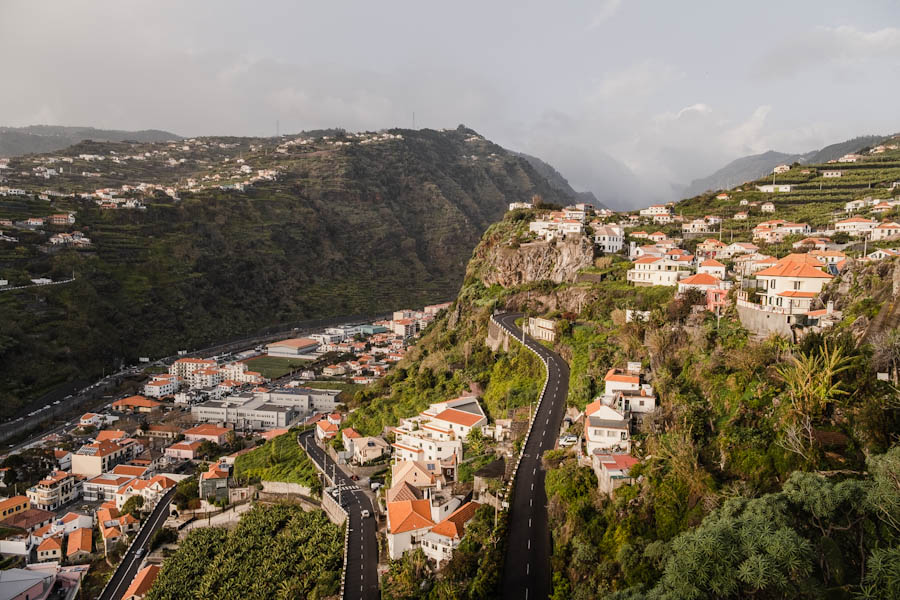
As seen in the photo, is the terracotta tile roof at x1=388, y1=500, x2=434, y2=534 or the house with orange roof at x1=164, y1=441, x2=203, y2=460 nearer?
the terracotta tile roof at x1=388, y1=500, x2=434, y2=534

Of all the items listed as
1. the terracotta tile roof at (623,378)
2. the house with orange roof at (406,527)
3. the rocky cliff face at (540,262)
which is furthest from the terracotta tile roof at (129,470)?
the terracotta tile roof at (623,378)

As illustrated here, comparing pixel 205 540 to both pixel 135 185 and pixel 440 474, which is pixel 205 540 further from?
pixel 135 185

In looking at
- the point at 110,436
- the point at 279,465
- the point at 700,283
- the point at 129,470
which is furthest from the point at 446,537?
the point at 110,436

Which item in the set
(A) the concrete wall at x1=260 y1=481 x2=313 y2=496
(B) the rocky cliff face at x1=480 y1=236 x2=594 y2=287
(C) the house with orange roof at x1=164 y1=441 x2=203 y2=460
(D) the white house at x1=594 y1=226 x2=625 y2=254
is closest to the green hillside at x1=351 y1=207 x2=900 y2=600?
(A) the concrete wall at x1=260 y1=481 x2=313 y2=496

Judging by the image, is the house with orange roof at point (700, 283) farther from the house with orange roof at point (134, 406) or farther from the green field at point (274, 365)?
the house with orange roof at point (134, 406)

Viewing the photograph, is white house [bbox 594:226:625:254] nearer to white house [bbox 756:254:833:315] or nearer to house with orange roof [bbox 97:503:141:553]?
white house [bbox 756:254:833:315]

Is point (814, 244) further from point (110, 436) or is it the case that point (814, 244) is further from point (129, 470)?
point (110, 436)

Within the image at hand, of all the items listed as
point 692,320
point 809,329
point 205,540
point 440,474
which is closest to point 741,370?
point 809,329
